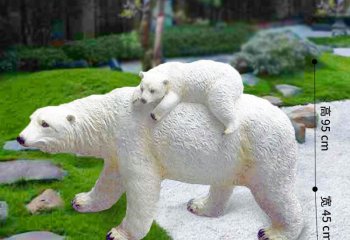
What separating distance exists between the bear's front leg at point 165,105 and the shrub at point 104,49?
7948mm

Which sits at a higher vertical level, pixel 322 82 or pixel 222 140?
pixel 222 140

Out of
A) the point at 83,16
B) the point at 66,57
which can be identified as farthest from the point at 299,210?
the point at 83,16

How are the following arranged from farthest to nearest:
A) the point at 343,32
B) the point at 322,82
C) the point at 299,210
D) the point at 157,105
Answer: the point at 343,32 → the point at 322,82 → the point at 299,210 → the point at 157,105

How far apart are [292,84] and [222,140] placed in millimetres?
5759

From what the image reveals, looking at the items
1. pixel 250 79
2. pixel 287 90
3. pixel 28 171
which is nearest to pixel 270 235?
pixel 28 171

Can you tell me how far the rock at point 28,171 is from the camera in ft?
16.7

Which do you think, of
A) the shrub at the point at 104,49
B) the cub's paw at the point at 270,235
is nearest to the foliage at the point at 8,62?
the shrub at the point at 104,49

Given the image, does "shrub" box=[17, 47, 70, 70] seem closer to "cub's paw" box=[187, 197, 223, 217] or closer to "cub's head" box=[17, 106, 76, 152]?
"cub's paw" box=[187, 197, 223, 217]

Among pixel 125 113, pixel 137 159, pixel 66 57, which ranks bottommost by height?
pixel 66 57

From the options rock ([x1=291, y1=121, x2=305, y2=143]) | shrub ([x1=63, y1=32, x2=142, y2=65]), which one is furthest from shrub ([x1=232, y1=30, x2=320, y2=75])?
rock ([x1=291, y1=121, x2=305, y2=143])

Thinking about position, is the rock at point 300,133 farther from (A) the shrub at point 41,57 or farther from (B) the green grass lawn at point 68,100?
(A) the shrub at point 41,57

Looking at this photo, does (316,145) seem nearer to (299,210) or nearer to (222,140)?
(299,210)

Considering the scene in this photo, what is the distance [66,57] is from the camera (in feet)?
36.4

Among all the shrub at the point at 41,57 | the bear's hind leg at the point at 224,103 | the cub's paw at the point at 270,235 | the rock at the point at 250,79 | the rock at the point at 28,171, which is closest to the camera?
the bear's hind leg at the point at 224,103
